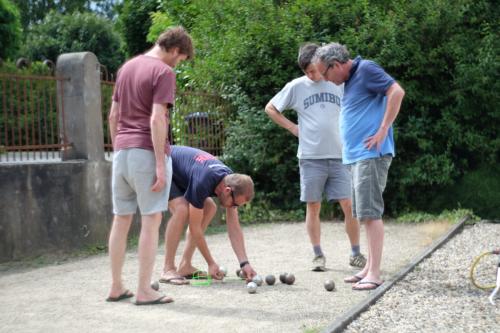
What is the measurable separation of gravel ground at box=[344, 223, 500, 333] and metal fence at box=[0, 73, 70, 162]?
4.72 meters

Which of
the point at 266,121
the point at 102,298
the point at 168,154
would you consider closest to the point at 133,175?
the point at 168,154

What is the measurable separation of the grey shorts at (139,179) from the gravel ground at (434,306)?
65.8 inches

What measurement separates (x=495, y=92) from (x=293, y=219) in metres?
3.78

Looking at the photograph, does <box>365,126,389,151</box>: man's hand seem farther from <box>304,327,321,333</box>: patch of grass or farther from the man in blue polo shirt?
<box>304,327,321,333</box>: patch of grass

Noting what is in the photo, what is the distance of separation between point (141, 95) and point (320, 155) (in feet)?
7.90

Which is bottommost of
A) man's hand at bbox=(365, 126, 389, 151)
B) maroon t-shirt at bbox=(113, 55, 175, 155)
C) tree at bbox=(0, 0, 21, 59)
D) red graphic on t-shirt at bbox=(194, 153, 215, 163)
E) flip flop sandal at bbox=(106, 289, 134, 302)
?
flip flop sandal at bbox=(106, 289, 134, 302)

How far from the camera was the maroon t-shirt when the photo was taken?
543cm

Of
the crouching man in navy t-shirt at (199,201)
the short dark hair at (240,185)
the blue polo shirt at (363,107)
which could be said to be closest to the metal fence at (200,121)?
the crouching man in navy t-shirt at (199,201)

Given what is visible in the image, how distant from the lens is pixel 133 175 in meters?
5.52

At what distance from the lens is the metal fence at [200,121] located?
1241 centimetres

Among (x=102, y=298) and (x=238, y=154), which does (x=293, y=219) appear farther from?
(x=102, y=298)

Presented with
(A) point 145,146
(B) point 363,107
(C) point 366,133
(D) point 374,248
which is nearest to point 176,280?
(A) point 145,146

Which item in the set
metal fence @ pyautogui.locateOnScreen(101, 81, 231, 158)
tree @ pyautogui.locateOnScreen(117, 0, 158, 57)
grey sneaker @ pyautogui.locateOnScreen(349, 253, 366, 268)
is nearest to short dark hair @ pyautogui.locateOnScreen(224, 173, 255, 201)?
grey sneaker @ pyautogui.locateOnScreen(349, 253, 366, 268)

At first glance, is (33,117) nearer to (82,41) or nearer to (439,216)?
(439,216)
